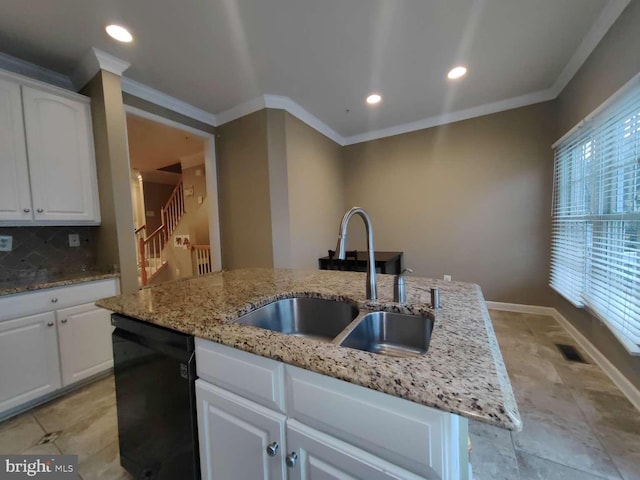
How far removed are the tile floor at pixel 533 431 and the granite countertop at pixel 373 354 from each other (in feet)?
3.02

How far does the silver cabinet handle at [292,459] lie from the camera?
737mm

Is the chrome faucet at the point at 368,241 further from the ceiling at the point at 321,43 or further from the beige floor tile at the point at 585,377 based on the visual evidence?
the beige floor tile at the point at 585,377

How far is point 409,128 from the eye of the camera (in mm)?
3818

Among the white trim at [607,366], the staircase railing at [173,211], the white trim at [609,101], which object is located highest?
Answer: the white trim at [609,101]

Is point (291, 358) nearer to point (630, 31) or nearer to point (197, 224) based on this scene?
point (630, 31)

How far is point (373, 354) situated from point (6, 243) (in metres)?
3.00

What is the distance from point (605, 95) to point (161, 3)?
130 inches

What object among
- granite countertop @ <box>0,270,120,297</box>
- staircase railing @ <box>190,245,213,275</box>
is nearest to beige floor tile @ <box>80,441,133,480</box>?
granite countertop @ <box>0,270,120,297</box>

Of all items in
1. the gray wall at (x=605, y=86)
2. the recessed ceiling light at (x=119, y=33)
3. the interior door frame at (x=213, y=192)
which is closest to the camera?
the gray wall at (x=605, y=86)

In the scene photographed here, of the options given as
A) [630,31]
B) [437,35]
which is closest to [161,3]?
[437,35]

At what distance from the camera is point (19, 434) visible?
161 centimetres

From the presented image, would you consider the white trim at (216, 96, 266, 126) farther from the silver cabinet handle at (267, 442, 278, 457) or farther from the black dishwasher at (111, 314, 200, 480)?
the silver cabinet handle at (267, 442, 278, 457)

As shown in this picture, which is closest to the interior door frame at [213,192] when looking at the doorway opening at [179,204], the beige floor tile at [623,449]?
the doorway opening at [179,204]

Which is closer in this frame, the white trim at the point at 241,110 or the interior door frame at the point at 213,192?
the white trim at the point at 241,110
